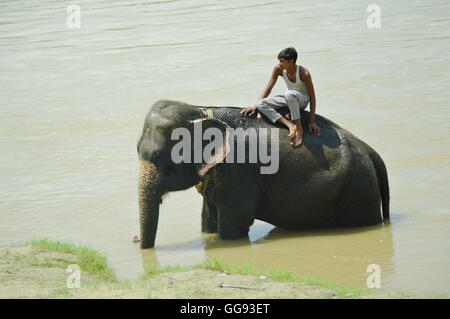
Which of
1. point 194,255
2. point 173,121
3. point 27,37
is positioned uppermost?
point 27,37

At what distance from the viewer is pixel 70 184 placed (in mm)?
10805

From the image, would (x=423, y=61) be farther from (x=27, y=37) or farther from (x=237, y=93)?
(x=27, y=37)

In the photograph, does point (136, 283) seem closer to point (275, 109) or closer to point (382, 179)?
point (275, 109)

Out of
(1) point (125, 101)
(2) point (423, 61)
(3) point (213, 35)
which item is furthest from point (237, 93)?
(3) point (213, 35)

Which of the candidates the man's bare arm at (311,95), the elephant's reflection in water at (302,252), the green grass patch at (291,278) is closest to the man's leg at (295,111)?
the man's bare arm at (311,95)

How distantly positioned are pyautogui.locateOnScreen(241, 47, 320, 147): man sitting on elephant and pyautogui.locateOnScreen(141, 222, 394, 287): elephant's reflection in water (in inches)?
40.2

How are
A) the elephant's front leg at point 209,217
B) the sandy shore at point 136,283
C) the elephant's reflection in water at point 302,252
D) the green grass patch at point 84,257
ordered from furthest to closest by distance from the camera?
the elephant's front leg at point 209,217 < the green grass patch at point 84,257 < the elephant's reflection in water at point 302,252 < the sandy shore at point 136,283

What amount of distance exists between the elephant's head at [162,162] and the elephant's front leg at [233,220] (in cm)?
43

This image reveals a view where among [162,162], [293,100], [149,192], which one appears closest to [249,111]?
[293,100]

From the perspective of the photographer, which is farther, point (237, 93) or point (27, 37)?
point (27, 37)

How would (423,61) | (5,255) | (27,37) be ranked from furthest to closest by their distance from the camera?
1. (27,37)
2. (423,61)
3. (5,255)

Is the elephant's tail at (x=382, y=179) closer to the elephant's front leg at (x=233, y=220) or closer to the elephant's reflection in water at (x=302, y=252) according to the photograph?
the elephant's reflection in water at (x=302, y=252)

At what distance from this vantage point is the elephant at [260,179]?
8.04 meters

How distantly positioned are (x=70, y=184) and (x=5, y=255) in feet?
11.4
